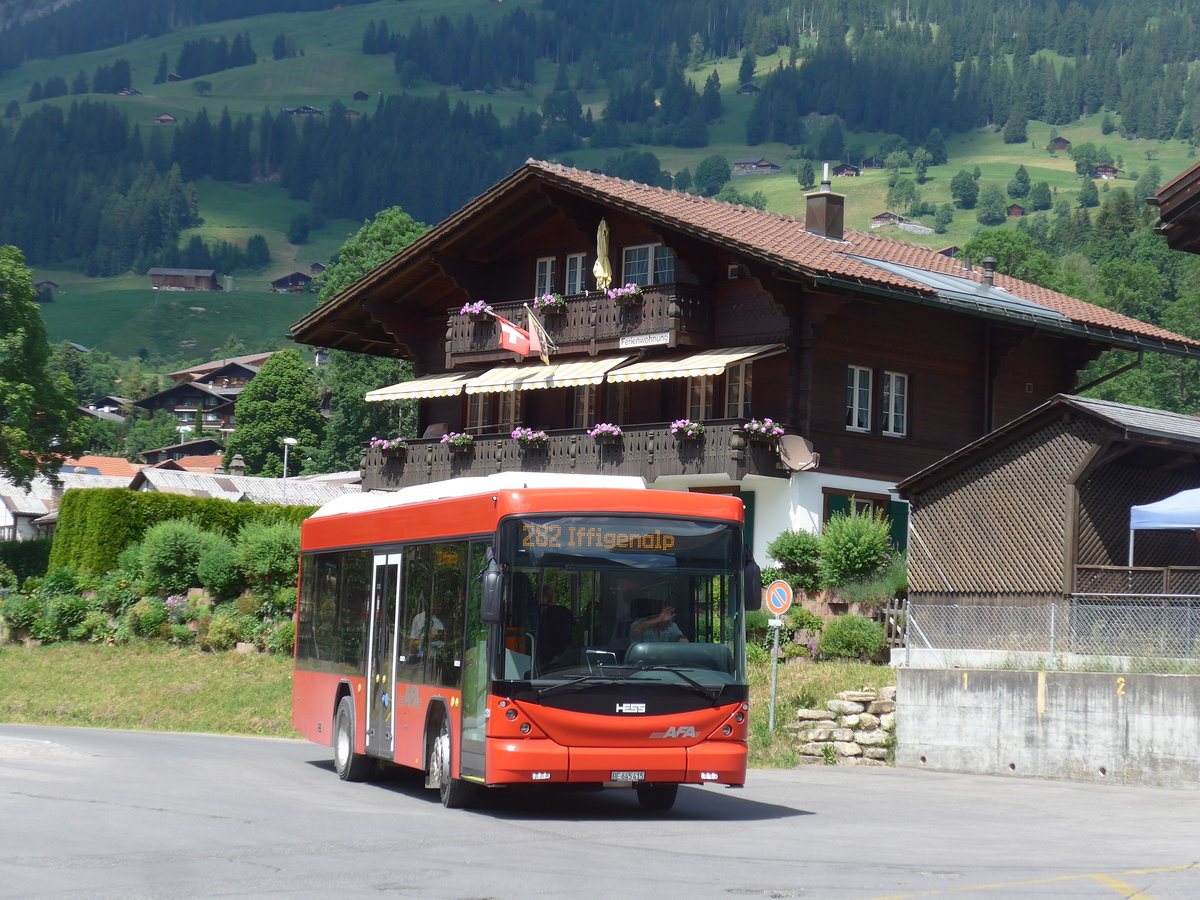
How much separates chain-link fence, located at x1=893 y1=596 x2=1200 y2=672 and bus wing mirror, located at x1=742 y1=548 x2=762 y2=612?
771 cm

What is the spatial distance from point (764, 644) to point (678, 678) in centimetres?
1512

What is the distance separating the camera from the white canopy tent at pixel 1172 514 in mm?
24562

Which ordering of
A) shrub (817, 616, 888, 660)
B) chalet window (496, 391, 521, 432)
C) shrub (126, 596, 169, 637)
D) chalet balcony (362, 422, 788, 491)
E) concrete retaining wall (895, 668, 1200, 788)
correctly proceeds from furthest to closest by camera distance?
1. chalet window (496, 391, 521, 432)
2. shrub (126, 596, 169, 637)
3. chalet balcony (362, 422, 788, 491)
4. shrub (817, 616, 888, 660)
5. concrete retaining wall (895, 668, 1200, 788)

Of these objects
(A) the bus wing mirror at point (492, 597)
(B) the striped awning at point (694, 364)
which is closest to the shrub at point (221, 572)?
(B) the striped awning at point (694, 364)

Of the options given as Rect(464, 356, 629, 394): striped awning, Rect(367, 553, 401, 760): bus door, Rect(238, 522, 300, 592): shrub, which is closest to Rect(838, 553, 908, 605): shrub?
Rect(464, 356, 629, 394): striped awning

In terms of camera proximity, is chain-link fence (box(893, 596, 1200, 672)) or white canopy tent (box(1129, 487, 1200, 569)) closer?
chain-link fence (box(893, 596, 1200, 672))

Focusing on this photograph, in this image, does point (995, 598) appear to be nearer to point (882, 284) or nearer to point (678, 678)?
point (882, 284)

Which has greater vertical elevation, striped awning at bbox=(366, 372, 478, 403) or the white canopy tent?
striped awning at bbox=(366, 372, 478, 403)

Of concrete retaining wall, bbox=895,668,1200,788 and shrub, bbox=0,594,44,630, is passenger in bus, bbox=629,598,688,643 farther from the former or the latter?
shrub, bbox=0,594,44,630

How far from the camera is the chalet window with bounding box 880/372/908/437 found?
39.5m

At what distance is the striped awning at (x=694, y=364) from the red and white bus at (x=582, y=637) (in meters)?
20.4

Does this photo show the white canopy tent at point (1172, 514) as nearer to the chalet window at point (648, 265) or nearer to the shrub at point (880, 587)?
the shrub at point (880, 587)

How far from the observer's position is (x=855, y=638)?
1134 inches

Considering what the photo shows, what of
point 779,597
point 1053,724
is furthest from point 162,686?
point 1053,724
